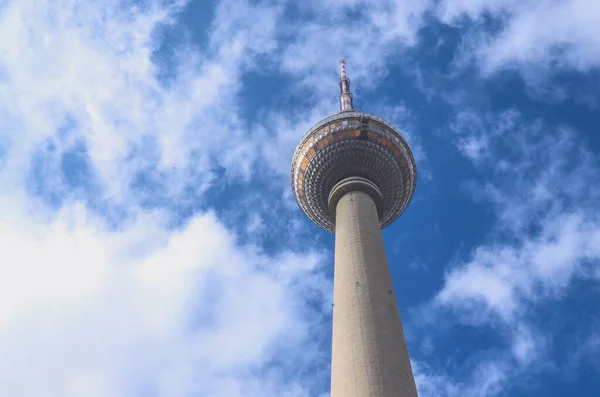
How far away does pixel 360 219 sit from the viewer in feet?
115

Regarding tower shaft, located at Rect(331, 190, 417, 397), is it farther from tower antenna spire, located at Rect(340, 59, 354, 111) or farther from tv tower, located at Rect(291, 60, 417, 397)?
tower antenna spire, located at Rect(340, 59, 354, 111)

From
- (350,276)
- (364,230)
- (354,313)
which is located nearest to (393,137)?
(364,230)

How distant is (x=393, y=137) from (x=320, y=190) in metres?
6.58

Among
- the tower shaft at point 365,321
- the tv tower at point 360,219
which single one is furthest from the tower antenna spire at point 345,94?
the tower shaft at point 365,321

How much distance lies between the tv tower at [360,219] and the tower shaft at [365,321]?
46 mm

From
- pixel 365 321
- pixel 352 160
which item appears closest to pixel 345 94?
pixel 352 160

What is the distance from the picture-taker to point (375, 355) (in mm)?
26375

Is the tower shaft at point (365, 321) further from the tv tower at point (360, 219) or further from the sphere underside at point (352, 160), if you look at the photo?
the sphere underside at point (352, 160)

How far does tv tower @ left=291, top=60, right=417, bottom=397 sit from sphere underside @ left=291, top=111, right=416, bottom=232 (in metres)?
0.07

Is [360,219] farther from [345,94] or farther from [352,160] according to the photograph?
[345,94]

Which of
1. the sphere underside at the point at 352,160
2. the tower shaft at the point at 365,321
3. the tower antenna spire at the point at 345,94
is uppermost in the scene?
the tower antenna spire at the point at 345,94

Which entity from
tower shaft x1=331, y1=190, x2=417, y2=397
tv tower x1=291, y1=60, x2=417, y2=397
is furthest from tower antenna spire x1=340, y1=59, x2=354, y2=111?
tower shaft x1=331, y1=190, x2=417, y2=397

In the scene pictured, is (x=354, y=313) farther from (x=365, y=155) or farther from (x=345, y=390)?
(x=365, y=155)

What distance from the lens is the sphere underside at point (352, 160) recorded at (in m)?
41.4
